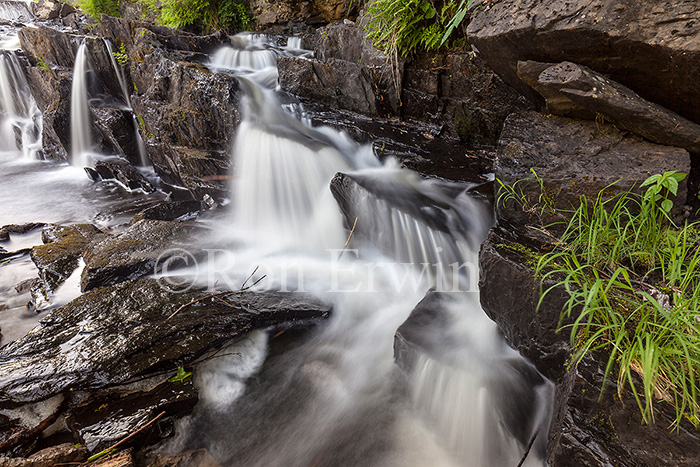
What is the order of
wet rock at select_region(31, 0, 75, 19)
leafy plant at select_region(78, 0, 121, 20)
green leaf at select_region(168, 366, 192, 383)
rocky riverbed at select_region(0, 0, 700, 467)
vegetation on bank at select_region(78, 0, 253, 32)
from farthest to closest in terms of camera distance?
wet rock at select_region(31, 0, 75, 19), leafy plant at select_region(78, 0, 121, 20), vegetation on bank at select_region(78, 0, 253, 32), green leaf at select_region(168, 366, 192, 383), rocky riverbed at select_region(0, 0, 700, 467)

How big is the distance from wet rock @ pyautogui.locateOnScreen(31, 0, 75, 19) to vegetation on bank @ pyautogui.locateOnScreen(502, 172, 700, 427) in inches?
885

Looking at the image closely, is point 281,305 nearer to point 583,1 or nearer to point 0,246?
point 583,1

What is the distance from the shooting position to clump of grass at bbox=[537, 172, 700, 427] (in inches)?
64.4

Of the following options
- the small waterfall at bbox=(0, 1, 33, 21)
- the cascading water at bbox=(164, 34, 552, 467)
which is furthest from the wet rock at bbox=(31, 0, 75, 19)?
the cascading water at bbox=(164, 34, 552, 467)

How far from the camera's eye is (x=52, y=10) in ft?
53.5

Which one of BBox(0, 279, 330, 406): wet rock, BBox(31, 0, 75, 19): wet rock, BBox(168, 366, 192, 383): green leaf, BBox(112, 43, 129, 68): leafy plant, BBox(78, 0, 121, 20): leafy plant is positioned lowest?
BBox(168, 366, 192, 383): green leaf

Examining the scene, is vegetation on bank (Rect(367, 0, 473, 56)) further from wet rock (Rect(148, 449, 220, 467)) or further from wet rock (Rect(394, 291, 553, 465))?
wet rock (Rect(148, 449, 220, 467))

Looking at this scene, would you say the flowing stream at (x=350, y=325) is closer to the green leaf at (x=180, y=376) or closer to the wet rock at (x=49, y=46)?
the green leaf at (x=180, y=376)

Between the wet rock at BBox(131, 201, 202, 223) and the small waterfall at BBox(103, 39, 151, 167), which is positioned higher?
the small waterfall at BBox(103, 39, 151, 167)

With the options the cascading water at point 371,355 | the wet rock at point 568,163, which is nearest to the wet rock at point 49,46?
the cascading water at point 371,355

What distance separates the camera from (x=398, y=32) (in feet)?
16.3

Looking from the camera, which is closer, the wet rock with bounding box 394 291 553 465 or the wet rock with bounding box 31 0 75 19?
the wet rock with bounding box 394 291 553 465

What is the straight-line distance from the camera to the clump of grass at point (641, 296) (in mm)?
1636

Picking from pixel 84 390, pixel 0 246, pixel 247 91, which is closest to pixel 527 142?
pixel 84 390
